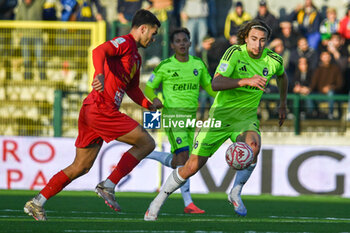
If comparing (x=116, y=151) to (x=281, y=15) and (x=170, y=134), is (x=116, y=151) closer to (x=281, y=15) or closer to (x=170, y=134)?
(x=170, y=134)

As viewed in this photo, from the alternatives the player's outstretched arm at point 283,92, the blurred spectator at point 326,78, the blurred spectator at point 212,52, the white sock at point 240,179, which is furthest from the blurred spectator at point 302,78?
the white sock at point 240,179

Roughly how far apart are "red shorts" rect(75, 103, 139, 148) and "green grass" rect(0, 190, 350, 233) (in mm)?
892

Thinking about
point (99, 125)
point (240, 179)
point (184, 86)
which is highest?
point (184, 86)

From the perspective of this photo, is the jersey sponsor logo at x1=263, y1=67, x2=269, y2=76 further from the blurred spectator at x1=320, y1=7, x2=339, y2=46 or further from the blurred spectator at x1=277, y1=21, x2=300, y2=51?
the blurred spectator at x1=320, y1=7, x2=339, y2=46

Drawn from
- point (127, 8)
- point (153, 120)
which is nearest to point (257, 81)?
point (153, 120)

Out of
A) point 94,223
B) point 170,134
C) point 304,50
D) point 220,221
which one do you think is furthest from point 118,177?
point 304,50

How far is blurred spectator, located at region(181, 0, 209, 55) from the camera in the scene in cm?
1589

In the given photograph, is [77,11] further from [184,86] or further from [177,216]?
[177,216]

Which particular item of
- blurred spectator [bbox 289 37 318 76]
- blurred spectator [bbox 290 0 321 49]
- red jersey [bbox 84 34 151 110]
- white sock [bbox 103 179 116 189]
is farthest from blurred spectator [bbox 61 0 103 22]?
white sock [bbox 103 179 116 189]

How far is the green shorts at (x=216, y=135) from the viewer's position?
26.8ft

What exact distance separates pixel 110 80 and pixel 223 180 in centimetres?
642

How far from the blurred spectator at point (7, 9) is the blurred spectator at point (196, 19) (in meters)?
3.65

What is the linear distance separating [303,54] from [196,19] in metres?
2.38

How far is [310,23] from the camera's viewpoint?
16281 mm
